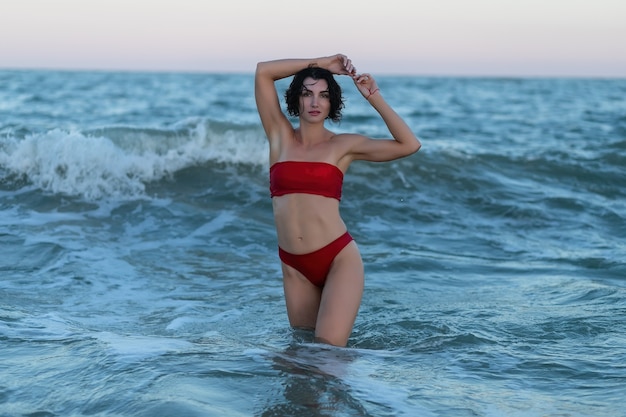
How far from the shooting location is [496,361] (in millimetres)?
5457

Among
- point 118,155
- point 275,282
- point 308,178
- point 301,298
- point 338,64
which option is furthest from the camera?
point 118,155

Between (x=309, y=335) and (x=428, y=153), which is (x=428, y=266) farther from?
(x=428, y=153)

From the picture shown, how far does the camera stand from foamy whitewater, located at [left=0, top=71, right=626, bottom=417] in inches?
181

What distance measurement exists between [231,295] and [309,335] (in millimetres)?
2170

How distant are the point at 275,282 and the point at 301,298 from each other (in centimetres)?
258

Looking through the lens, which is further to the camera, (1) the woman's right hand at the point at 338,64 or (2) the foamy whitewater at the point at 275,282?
(1) the woman's right hand at the point at 338,64

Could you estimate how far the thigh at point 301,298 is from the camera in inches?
223

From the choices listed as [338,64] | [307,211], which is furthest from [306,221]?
[338,64]

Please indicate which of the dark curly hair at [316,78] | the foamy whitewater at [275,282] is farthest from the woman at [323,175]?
the foamy whitewater at [275,282]

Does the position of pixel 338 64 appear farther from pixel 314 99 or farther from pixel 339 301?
pixel 339 301

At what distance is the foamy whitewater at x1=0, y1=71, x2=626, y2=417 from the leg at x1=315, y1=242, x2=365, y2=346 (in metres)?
0.11

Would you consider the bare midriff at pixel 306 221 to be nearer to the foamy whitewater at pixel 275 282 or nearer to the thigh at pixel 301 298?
the thigh at pixel 301 298

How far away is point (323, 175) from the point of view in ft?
17.6

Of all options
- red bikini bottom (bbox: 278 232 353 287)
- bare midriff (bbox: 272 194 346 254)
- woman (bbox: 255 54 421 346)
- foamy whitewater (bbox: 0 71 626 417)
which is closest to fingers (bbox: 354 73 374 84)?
woman (bbox: 255 54 421 346)
